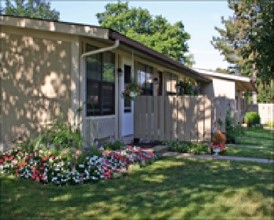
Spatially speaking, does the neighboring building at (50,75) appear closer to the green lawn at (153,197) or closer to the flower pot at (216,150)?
the green lawn at (153,197)

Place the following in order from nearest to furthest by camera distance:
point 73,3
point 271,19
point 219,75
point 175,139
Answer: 1. point 271,19
2. point 175,139
3. point 73,3
4. point 219,75

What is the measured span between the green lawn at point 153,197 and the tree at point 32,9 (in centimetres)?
4714

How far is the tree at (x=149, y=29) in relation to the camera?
37344 millimetres

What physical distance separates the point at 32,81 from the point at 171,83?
9179 millimetres

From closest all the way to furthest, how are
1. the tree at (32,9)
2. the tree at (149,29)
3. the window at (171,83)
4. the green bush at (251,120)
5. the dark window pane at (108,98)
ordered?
the dark window pane at (108,98)
the window at (171,83)
the green bush at (251,120)
the tree at (149,29)
the tree at (32,9)

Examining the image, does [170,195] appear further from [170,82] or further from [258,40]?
[170,82]

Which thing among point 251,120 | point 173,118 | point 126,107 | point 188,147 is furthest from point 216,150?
point 251,120

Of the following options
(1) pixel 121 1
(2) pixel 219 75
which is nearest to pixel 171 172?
(2) pixel 219 75

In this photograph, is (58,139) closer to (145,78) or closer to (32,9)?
(145,78)

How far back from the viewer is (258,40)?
14.3 ft

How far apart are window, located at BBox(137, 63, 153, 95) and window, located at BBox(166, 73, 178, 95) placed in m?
2.22

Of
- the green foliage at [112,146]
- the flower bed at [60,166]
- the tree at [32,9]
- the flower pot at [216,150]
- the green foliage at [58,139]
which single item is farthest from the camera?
the tree at [32,9]

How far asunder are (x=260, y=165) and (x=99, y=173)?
12.2 ft

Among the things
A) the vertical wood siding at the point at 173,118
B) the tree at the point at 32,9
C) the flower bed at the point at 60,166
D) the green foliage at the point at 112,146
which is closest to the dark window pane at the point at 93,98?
the green foliage at the point at 112,146
